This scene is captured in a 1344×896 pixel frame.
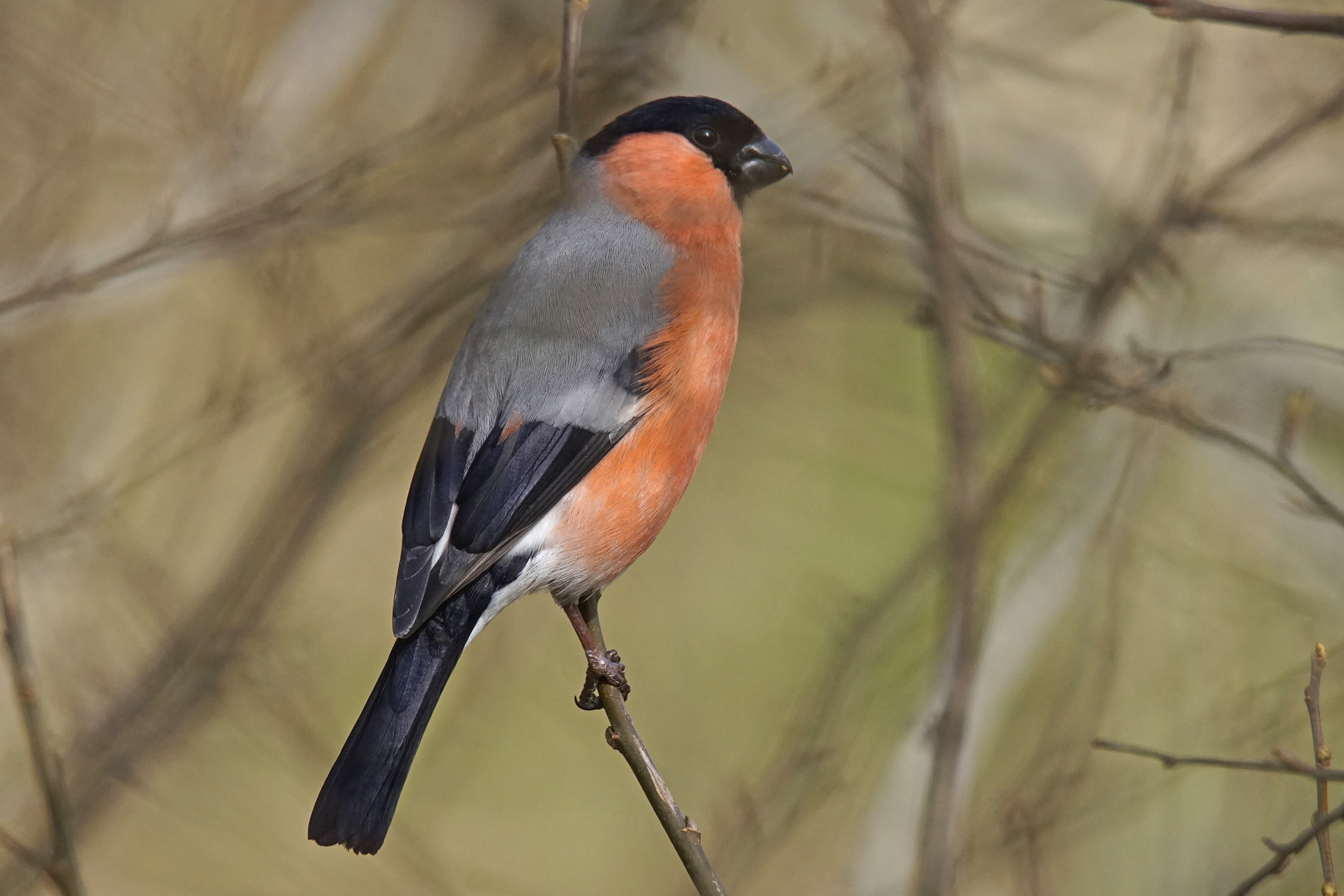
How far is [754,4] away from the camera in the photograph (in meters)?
4.91

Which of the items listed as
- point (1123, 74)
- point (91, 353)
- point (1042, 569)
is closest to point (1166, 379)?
point (1042, 569)

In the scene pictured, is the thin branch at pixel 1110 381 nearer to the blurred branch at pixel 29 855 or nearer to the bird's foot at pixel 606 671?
the bird's foot at pixel 606 671

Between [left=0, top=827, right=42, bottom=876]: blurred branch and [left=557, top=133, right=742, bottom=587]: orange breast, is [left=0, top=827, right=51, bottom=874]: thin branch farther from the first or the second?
[left=557, top=133, right=742, bottom=587]: orange breast

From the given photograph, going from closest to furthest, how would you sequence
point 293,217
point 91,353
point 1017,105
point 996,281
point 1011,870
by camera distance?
point 1011,870
point 293,217
point 996,281
point 91,353
point 1017,105

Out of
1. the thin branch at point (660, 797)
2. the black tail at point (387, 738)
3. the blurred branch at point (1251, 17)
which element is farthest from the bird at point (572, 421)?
the blurred branch at point (1251, 17)

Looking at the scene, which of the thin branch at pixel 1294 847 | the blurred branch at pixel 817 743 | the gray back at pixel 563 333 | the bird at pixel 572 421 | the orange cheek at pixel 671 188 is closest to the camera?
the thin branch at pixel 1294 847

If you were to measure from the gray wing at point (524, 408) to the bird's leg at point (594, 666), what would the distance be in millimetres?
229

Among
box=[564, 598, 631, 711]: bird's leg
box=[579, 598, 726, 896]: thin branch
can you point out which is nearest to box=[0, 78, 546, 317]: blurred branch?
box=[564, 598, 631, 711]: bird's leg

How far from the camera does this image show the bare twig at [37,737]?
4.87 ft

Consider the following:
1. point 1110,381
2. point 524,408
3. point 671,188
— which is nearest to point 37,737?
point 524,408

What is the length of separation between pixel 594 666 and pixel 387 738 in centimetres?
43

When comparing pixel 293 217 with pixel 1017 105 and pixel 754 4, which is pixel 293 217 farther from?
pixel 1017 105

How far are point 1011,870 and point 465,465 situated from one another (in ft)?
6.24

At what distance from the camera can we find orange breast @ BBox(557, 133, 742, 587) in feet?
9.15
